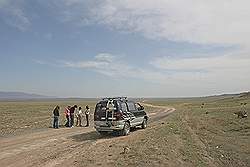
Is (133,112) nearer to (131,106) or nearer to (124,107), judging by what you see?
(131,106)

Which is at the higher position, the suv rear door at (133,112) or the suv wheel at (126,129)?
the suv rear door at (133,112)

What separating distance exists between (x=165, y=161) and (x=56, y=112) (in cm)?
1683

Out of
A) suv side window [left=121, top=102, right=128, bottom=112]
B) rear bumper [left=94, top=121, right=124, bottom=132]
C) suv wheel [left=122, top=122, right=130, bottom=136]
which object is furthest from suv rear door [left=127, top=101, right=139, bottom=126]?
rear bumper [left=94, top=121, right=124, bottom=132]

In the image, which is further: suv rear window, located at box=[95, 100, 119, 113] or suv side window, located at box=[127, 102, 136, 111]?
suv side window, located at box=[127, 102, 136, 111]

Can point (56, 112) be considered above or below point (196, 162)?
above

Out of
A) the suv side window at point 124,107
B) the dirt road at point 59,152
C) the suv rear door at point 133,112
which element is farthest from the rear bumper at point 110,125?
the suv rear door at point 133,112

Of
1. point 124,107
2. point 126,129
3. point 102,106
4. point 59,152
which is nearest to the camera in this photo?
point 59,152

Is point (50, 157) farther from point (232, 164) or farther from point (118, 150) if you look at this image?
point (232, 164)

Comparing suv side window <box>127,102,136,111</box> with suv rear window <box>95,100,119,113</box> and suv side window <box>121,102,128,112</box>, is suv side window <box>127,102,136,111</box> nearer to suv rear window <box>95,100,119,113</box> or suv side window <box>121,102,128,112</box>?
suv side window <box>121,102,128,112</box>

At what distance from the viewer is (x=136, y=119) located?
24016mm

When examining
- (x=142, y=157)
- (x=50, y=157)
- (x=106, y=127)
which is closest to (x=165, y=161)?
(x=142, y=157)

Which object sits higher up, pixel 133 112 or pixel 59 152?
pixel 133 112

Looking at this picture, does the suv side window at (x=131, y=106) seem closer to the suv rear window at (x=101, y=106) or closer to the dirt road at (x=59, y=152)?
the suv rear window at (x=101, y=106)

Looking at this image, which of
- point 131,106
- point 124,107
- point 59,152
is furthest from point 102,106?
point 59,152
